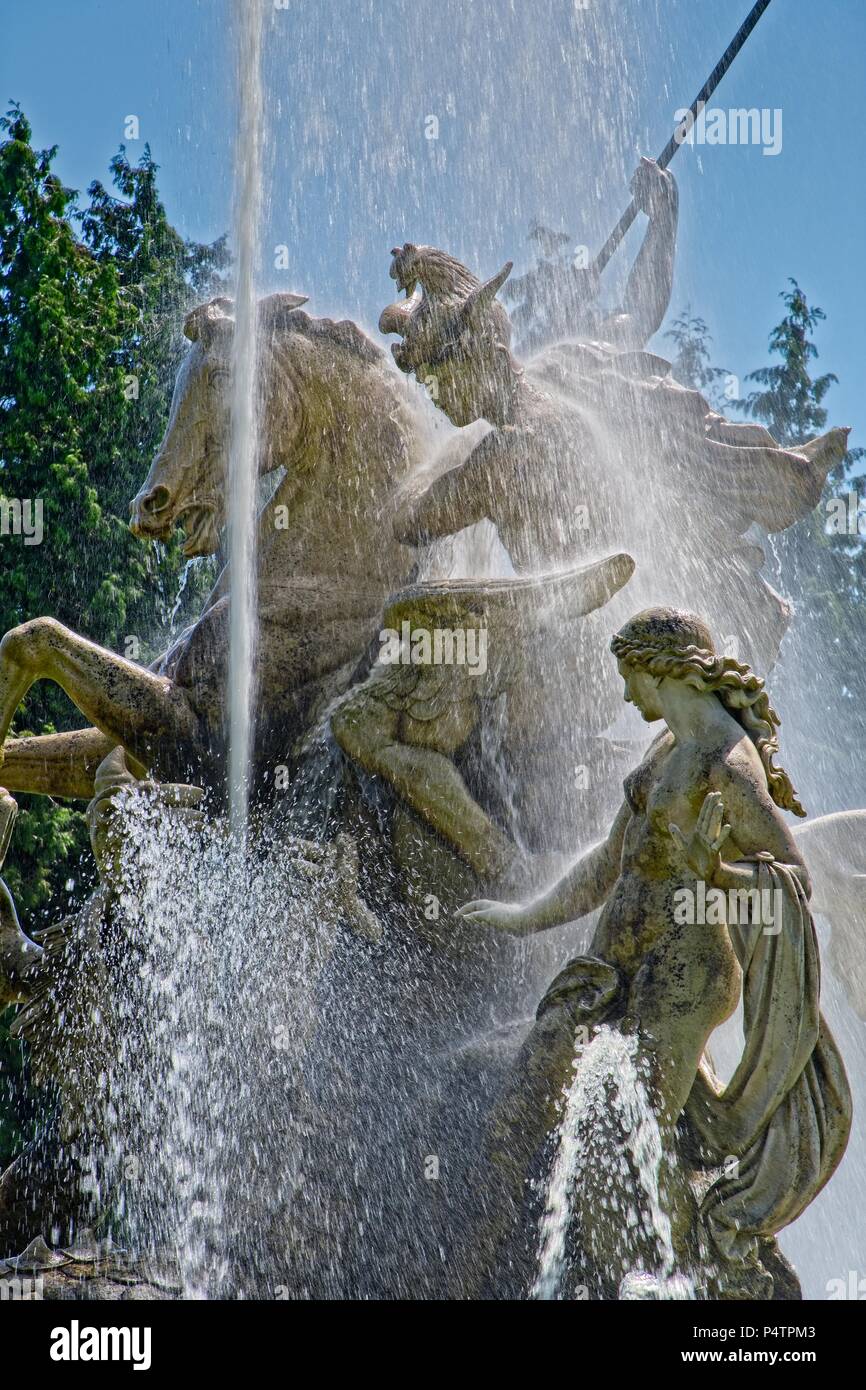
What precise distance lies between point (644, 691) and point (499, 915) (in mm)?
841

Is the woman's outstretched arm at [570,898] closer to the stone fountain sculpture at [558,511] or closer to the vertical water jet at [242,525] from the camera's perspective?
the stone fountain sculpture at [558,511]

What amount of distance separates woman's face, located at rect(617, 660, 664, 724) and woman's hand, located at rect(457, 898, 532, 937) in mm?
733

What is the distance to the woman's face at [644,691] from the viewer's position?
5.58m

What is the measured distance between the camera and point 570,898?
18.8 feet

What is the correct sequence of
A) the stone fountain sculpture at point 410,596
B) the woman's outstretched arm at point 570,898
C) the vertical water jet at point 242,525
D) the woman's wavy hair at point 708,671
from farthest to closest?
the vertical water jet at point 242,525 → the stone fountain sculpture at point 410,596 → the woman's outstretched arm at point 570,898 → the woman's wavy hair at point 708,671

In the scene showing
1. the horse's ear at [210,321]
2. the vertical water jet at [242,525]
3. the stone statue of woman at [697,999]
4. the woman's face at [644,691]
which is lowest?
the stone statue of woman at [697,999]

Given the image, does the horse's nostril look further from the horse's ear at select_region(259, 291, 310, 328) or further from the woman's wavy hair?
the woman's wavy hair

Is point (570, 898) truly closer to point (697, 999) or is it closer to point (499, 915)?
point (499, 915)

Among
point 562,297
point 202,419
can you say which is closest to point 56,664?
point 202,419

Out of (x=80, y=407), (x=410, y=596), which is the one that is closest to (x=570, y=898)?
(x=410, y=596)

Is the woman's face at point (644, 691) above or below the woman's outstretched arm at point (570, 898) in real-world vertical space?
above

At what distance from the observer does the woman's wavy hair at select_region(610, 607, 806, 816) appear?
18.0 ft

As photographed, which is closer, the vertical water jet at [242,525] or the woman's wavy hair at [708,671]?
the woman's wavy hair at [708,671]

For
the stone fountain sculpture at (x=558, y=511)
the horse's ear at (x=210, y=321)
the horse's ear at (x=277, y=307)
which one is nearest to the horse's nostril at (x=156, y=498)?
the horse's ear at (x=210, y=321)
